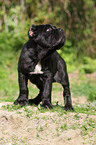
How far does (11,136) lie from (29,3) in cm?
1020

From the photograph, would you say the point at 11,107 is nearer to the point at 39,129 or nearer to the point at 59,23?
the point at 39,129

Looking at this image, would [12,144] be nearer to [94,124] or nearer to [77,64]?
[94,124]

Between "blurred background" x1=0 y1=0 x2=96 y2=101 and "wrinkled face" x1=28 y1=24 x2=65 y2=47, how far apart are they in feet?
23.0

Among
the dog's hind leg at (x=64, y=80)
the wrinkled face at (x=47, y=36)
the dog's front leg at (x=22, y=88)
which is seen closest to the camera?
the wrinkled face at (x=47, y=36)

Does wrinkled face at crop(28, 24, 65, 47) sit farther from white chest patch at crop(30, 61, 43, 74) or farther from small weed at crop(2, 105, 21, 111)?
small weed at crop(2, 105, 21, 111)

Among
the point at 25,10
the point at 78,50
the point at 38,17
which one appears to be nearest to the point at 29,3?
the point at 25,10

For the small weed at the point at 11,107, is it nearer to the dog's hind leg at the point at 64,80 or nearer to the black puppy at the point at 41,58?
the black puppy at the point at 41,58

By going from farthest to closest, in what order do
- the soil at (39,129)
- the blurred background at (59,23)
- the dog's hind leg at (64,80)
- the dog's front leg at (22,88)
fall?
the blurred background at (59,23), the dog's hind leg at (64,80), the dog's front leg at (22,88), the soil at (39,129)

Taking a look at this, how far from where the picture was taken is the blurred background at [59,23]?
37.2 ft

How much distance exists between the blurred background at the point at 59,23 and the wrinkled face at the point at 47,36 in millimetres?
7007

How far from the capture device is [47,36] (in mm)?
3908

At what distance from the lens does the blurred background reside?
1133 cm

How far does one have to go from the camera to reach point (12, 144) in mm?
3207

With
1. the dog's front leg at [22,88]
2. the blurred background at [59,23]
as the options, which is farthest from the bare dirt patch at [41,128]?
the blurred background at [59,23]
